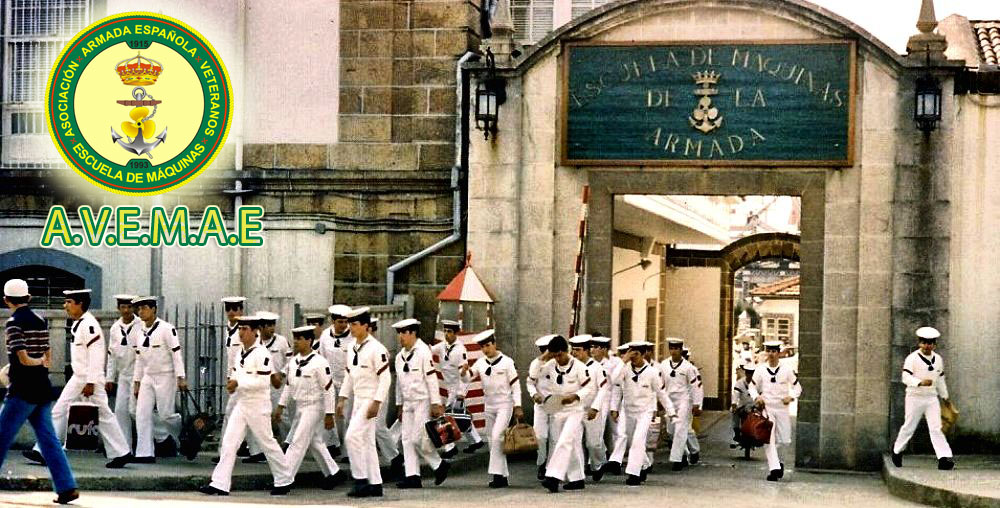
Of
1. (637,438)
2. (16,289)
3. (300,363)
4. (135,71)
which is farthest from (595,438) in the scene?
(135,71)

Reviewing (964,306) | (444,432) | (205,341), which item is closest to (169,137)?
(205,341)

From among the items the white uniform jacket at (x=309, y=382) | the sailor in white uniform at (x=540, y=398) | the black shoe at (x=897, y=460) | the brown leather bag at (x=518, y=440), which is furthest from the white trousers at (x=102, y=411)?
the black shoe at (x=897, y=460)

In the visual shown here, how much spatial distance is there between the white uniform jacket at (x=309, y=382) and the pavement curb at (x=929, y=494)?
6068 millimetres

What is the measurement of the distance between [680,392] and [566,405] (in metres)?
3.59

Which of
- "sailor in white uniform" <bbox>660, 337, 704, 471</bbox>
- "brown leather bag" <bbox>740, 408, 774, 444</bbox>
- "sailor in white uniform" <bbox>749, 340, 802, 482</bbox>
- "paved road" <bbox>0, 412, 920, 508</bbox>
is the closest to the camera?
"paved road" <bbox>0, 412, 920, 508</bbox>

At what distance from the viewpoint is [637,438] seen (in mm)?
16172

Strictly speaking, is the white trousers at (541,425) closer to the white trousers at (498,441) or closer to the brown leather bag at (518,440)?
the white trousers at (498,441)

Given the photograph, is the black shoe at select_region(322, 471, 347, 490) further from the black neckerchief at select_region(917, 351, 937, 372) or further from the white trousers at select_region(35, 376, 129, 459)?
the black neckerchief at select_region(917, 351, 937, 372)

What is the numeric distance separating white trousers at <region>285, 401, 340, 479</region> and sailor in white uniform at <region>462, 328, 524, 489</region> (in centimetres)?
170

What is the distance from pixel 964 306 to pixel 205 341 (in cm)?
932

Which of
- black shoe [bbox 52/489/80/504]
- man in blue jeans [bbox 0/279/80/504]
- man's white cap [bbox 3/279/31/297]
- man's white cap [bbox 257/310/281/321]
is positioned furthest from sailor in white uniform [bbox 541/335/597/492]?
man's white cap [bbox 3/279/31/297]

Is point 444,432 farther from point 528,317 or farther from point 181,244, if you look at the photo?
point 181,244

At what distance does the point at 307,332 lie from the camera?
14977 mm

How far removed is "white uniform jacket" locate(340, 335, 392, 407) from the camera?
14375 mm
